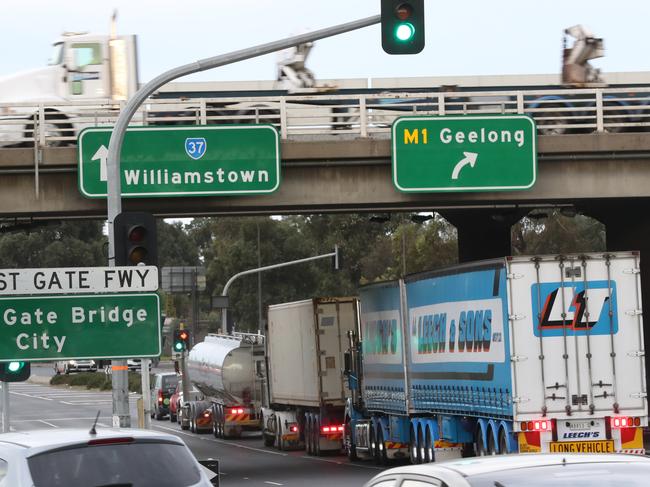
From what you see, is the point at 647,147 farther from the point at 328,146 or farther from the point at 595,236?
the point at 595,236

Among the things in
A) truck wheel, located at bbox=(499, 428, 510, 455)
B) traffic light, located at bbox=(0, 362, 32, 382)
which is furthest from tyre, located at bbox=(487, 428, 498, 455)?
traffic light, located at bbox=(0, 362, 32, 382)

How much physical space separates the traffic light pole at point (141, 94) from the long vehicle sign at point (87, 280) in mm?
1010

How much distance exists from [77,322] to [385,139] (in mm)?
13134

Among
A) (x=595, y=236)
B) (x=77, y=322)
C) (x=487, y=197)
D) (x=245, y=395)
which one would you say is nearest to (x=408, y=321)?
(x=487, y=197)

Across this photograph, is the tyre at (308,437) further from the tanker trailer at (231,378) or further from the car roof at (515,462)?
the car roof at (515,462)

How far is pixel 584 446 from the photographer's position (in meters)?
23.1

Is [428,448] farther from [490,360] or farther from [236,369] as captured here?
[236,369]

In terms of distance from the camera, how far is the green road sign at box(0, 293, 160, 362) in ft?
54.5

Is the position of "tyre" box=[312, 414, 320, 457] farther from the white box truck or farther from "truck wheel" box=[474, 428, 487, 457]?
"truck wheel" box=[474, 428, 487, 457]

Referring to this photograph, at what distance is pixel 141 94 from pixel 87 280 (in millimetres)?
2388

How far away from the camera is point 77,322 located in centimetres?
1669

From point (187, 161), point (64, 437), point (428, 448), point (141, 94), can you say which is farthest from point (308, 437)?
point (64, 437)

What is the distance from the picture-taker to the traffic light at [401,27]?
16.2 m

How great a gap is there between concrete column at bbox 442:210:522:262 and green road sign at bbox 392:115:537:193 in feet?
33.4
